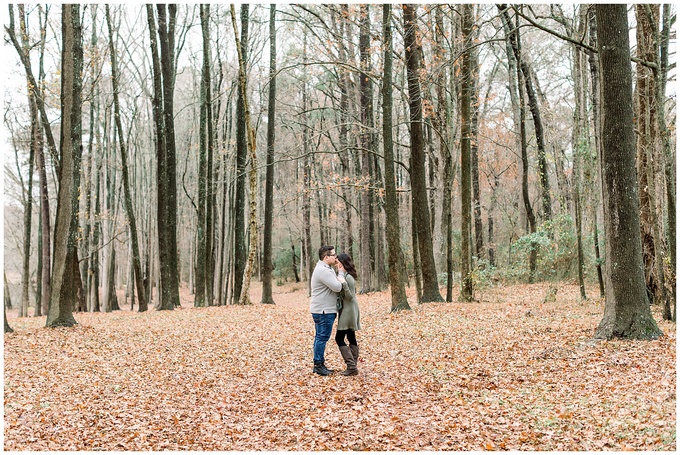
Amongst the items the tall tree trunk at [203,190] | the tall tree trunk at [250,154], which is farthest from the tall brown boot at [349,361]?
the tall tree trunk at [203,190]

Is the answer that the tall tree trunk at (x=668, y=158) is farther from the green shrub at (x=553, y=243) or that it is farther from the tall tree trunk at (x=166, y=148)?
the tall tree trunk at (x=166, y=148)

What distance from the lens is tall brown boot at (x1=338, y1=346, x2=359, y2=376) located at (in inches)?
311

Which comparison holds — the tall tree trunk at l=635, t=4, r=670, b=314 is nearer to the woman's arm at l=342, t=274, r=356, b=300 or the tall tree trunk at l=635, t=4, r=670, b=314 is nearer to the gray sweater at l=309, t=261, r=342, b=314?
the woman's arm at l=342, t=274, r=356, b=300

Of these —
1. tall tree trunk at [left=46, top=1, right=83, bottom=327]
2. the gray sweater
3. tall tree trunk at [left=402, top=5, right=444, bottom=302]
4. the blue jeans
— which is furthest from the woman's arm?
tall tree trunk at [left=402, top=5, right=444, bottom=302]

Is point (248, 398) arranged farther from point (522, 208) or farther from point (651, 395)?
point (522, 208)

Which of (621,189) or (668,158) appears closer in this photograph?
(621,189)

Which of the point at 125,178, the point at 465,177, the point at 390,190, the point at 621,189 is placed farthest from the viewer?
the point at 125,178

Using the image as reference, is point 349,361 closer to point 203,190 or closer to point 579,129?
point 579,129

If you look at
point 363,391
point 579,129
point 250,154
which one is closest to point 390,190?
point 579,129

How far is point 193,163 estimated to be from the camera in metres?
40.8

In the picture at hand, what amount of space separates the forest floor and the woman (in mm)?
345

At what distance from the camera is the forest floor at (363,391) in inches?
212

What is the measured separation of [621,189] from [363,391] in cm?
461

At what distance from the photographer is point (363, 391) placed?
714cm
